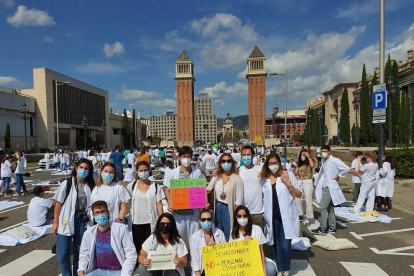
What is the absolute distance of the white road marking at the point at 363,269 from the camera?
507 centimetres

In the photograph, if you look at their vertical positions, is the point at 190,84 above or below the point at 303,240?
above

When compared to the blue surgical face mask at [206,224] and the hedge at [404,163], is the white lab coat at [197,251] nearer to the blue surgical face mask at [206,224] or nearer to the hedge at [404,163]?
the blue surgical face mask at [206,224]

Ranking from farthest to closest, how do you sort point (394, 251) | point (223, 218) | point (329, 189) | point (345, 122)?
point (345, 122)
point (329, 189)
point (394, 251)
point (223, 218)

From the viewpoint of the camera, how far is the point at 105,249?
13.3ft

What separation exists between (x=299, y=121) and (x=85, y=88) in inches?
4786

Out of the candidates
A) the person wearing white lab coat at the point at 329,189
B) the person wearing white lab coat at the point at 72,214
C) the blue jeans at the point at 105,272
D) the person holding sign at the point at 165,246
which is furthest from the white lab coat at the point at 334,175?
the person wearing white lab coat at the point at 72,214

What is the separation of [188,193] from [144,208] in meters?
0.71

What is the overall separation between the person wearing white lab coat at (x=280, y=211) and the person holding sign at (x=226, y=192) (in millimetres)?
445

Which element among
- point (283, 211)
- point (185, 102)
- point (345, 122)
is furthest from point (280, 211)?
point (185, 102)

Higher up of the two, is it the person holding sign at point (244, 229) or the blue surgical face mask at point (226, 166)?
the blue surgical face mask at point (226, 166)

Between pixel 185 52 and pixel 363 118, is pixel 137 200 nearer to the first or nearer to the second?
pixel 363 118

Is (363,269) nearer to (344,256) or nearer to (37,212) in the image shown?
(344,256)

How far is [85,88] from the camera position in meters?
72.1

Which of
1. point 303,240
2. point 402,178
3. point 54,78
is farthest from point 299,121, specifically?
point 303,240
